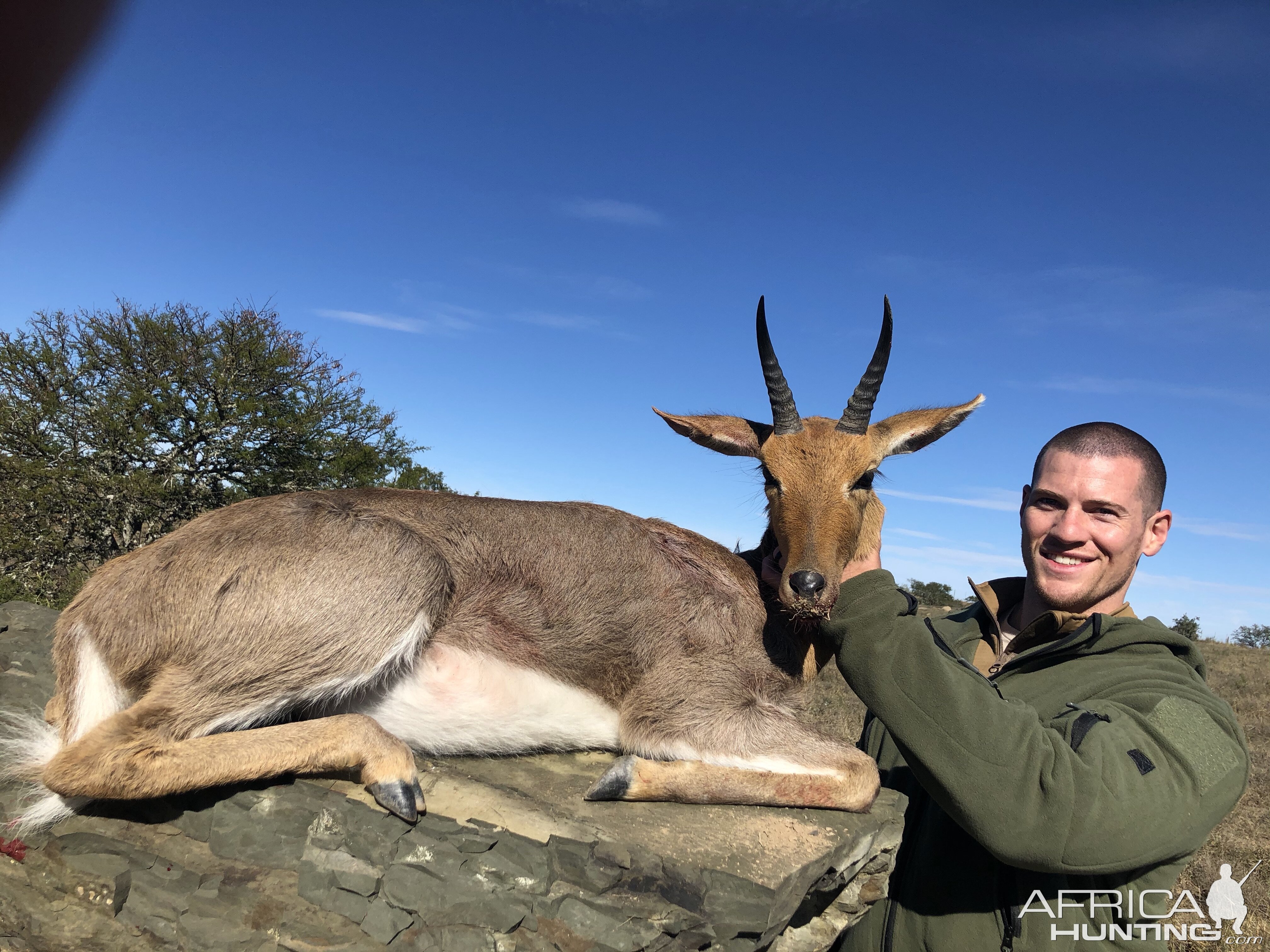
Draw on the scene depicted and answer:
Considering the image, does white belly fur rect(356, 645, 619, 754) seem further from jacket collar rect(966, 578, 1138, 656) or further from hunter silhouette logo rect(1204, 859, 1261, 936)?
hunter silhouette logo rect(1204, 859, 1261, 936)

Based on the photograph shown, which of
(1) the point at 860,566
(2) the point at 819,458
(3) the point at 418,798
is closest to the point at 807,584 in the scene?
(1) the point at 860,566

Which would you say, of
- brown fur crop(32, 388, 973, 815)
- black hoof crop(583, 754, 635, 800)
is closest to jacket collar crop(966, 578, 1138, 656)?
brown fur crop(32, 388, 973, 815)

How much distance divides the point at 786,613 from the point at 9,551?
12.8m

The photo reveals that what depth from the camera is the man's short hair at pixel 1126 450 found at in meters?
3.95

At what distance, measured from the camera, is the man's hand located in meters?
4.14

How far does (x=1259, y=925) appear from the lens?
6367 millimetres

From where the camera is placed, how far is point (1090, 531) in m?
3.91

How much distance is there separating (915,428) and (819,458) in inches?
34.5

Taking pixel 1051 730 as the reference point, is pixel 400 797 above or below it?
below

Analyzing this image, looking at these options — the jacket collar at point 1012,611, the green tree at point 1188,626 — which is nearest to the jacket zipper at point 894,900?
the jacket collar at point 1012,611

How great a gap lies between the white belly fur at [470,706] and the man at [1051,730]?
1.54 m

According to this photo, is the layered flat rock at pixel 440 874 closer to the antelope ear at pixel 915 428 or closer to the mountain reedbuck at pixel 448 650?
the mountain reedbuck at pixel 448 650

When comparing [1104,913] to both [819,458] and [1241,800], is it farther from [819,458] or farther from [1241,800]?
[1241,800]

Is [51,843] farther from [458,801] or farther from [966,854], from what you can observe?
[966,854]
